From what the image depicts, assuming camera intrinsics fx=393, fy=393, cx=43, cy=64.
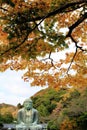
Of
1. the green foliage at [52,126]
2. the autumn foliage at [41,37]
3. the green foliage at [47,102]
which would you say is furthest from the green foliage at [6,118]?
the autumn foliage at [41,37]

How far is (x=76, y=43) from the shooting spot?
10820mm

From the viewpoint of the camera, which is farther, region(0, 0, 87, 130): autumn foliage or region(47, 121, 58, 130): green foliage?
region(47, 121, 58, 130): green foliage

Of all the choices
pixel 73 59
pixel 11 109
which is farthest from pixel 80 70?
pixel 11 109

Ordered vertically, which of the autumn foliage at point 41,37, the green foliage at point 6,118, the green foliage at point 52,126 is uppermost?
the green foliage at point 6,118

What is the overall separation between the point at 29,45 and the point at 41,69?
1517 millimetres

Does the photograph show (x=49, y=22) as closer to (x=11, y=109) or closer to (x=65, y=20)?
(x=65, y=20)

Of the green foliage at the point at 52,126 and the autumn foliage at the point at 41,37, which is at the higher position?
the green foliage at the point at 52,126

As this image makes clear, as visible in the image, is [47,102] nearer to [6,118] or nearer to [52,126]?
[6,118]

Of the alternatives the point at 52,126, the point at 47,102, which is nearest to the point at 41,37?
the point at 52,126

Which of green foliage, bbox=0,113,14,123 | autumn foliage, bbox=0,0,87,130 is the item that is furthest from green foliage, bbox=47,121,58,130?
autumn foliage, bbox=0,0,87,130

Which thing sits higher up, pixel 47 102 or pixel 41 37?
pixel 47 102

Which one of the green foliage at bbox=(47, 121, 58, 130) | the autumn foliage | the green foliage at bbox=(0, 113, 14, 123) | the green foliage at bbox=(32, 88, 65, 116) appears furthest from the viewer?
the green foliage at bbox=(0, 113, 14, 123)

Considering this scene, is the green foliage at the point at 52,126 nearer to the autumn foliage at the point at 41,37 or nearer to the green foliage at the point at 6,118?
the green foliage at the point at 6,118

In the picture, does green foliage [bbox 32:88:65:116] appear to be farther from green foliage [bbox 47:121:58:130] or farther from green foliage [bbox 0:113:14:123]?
green foliage [bbox 47:121:58:130]
